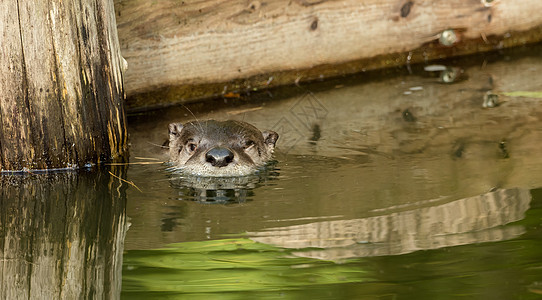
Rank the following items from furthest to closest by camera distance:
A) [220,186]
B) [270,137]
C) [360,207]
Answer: [270,137]
[220,186]
[360,207]

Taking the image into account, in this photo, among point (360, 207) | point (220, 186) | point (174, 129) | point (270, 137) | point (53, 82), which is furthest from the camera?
point (174, 129)

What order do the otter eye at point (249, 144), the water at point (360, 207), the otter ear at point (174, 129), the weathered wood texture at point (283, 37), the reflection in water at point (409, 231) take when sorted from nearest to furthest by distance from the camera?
the water at point (360, 207) < the reflection in water at point (409, 231) < the otter eye at point (249, 144) < the otter ear at point (174, 129) < the weathered wood texture at point (283, 37)

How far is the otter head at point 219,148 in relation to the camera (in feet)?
13.3

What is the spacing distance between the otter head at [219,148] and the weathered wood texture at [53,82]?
1.40 feet

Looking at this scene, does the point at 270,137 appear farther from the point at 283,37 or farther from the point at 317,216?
the point at 283,37

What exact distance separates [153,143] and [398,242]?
2212mm

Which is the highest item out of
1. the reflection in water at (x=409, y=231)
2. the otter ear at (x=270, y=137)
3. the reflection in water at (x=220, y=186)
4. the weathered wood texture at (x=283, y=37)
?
the weathered wood texture at (x=283, y=37)

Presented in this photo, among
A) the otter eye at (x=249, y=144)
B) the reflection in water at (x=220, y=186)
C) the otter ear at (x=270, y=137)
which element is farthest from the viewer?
the otter ear at (x=270, y=137)

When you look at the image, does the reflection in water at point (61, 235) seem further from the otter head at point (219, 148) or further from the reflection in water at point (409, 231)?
the reflection in water at point (409, 231)

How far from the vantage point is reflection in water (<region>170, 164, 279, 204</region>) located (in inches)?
147

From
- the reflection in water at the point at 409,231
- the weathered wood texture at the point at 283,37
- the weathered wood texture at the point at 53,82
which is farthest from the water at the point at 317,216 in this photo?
the weathered wood texture at the point at 283,37

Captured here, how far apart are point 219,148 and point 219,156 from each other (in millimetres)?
58

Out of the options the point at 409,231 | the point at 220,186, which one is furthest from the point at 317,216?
the point at 220,186

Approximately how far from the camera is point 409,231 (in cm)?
314
